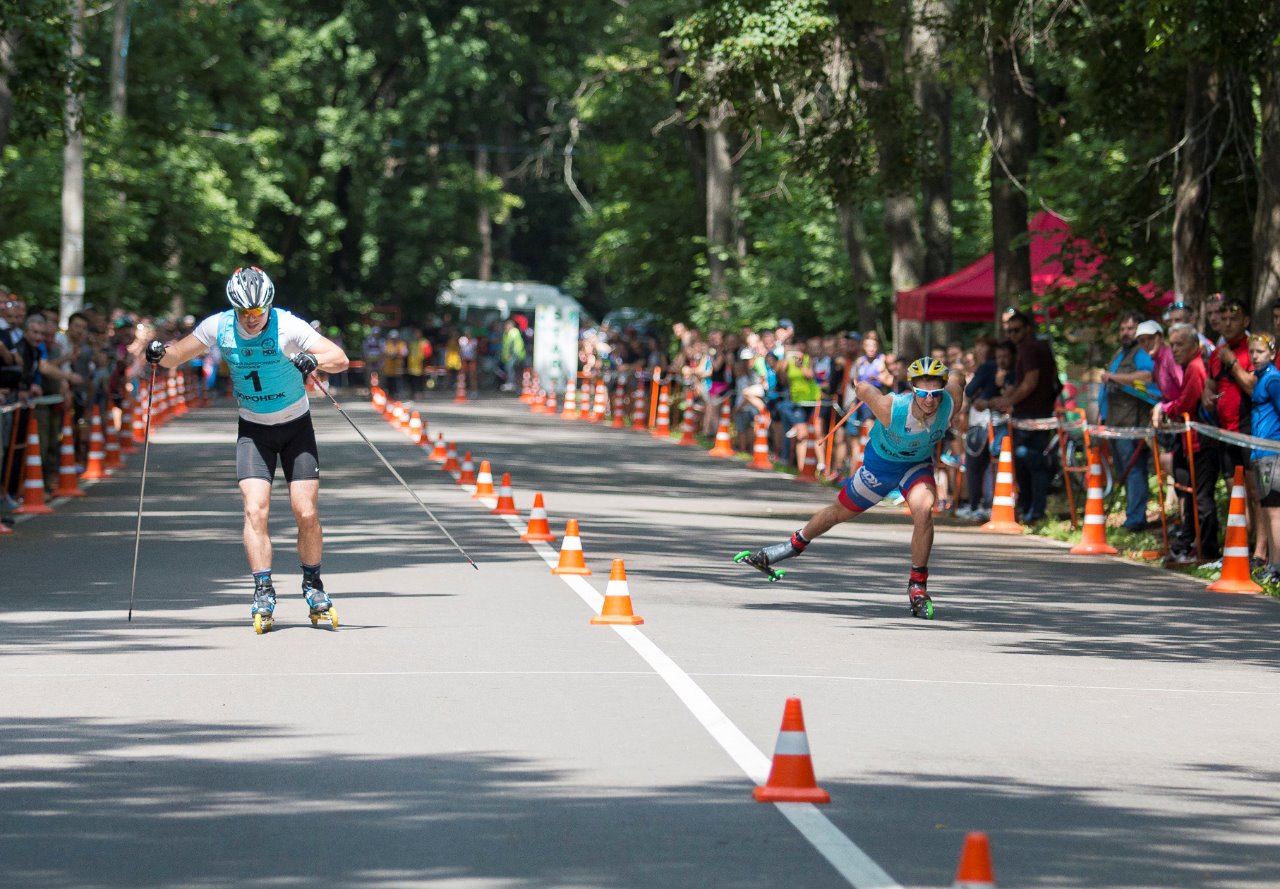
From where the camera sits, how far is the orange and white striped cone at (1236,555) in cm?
1579

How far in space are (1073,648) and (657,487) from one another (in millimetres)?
14386

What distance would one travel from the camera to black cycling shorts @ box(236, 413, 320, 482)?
12.3 metres

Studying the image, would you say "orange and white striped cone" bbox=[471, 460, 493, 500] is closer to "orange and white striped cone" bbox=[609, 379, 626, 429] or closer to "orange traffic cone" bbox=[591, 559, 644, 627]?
"orange traffic cone" bbox=[591, 559, 644, 627]

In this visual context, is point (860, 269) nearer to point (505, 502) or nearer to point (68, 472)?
point (68, 472)

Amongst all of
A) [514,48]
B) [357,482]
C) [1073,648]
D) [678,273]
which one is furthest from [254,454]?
[514,48]

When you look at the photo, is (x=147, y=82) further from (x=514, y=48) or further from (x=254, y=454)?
(x=254, y=454)

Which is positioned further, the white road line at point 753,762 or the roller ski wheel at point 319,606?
the roller ski wheel at point 319,606

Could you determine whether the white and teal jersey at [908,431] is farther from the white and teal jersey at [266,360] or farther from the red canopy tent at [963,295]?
the red canopy tent at [963,295]

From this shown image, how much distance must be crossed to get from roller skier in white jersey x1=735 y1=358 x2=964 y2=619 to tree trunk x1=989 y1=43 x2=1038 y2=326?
12.1m

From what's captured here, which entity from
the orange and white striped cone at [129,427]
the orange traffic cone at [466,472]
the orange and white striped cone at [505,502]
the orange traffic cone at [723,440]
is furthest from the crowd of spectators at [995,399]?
the orange traffic cone at [466,472]

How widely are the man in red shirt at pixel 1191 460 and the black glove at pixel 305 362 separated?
294 inches

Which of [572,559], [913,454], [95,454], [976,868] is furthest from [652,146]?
[976,868]

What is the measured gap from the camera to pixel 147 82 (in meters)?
51.7

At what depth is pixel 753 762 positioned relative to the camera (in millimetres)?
8414
